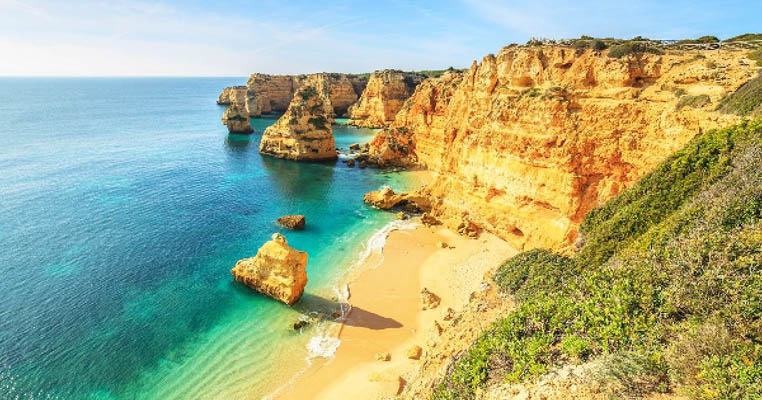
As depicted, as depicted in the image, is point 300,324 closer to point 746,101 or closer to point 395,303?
point 395,303

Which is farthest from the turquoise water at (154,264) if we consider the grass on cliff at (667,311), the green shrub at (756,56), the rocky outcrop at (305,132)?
the green shrub at (756,56)

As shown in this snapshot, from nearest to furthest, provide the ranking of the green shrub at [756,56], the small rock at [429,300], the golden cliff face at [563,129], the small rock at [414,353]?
the small rock at [414,353] → the green shrub at [756,56] → the golden cliff face at [563,129] → the small rock at [429,300]

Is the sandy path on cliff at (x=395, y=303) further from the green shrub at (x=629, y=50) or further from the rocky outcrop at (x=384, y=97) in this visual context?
the rocky outcrop at (x=384, y=97)

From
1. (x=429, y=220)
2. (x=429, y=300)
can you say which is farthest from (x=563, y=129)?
(x=429, y=300)

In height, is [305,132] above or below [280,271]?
above

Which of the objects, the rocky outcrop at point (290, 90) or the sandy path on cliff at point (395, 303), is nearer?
the sandy path on cliff at point (395, 303)
